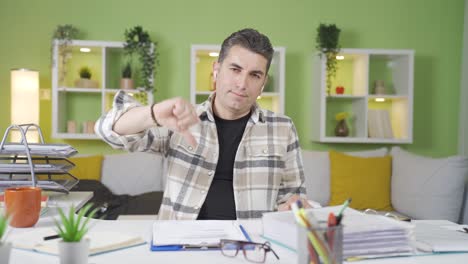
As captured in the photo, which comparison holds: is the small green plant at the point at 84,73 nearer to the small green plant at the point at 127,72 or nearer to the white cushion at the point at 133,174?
the small green plant at the point at 127,72

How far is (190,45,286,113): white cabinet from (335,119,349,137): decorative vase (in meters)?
0.52

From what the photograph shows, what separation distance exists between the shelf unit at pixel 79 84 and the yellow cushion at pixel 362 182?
5.18ft

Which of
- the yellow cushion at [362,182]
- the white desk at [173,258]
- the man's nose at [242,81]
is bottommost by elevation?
the yellow cushion at [362,182]

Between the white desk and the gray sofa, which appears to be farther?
the gray sofa

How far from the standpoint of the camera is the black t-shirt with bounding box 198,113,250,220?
1598 millimetres

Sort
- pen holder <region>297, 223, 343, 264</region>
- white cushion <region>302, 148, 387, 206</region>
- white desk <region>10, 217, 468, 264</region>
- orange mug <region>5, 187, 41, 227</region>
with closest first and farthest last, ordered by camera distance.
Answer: pen holder <region>297, 223, 343, 264</region> → white desk <region>10, 217, 468, 264</region> → orange mug <region>5, 187, 41, 227</region> → white cushion <region>302, 148, 387, 206</region>

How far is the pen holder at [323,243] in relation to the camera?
2.33 ft

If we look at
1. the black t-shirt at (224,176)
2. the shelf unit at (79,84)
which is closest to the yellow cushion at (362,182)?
the shelf unit at (79,84)

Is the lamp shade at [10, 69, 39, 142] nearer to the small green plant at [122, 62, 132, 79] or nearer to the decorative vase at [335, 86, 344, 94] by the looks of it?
the small green plant at [122, 62, 132, 79]

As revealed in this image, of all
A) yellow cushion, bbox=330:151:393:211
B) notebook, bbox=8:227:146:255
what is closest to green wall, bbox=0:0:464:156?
yellow cushion, bbox=330:151:393:211

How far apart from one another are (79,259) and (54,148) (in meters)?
0.97

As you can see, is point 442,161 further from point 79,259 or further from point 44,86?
point 44,86

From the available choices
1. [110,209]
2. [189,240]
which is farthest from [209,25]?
[189,240]

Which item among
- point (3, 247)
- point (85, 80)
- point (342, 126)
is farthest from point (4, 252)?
point (342, 126)
